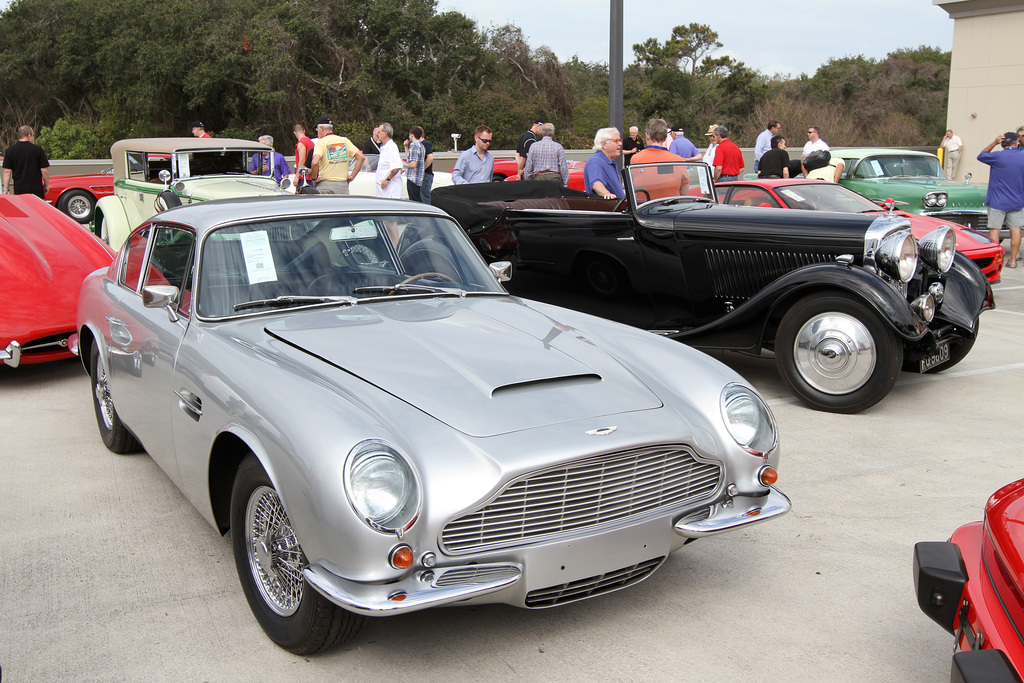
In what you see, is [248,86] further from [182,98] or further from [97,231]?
[97,231]

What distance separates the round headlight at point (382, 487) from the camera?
253 cm

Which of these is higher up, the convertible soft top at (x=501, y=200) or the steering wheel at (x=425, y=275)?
the convertible soft top at (x=501, y=200)

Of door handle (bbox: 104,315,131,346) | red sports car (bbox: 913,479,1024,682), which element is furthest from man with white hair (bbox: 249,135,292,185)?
red sports car (bbox: 913,479,1024,682)

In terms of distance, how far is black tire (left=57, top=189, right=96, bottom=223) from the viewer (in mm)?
16594

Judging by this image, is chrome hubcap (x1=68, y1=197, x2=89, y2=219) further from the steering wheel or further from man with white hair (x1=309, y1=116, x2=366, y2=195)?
the steering wheel

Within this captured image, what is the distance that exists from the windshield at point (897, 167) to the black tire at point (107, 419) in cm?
1100

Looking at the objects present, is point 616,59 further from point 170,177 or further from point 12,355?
point 12,355

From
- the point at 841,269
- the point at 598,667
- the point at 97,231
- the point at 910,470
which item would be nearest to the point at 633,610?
the point at 598,667

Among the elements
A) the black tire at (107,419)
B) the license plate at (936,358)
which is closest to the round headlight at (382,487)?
the black tire at (107,419)

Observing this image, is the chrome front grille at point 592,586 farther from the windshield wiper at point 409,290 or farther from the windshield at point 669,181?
the windshield at point 669,181

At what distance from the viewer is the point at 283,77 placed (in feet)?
100

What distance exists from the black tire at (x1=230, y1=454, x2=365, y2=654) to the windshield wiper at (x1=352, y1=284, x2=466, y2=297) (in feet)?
3.62

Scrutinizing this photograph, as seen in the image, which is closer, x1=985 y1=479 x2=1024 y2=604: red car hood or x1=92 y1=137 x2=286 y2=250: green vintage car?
x1=985 y1=479 x2=1024 y2=604: red car hood

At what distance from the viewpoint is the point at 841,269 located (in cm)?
566
